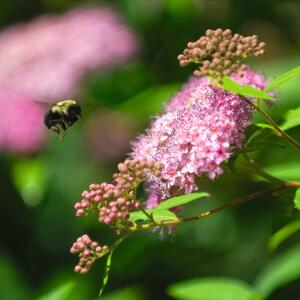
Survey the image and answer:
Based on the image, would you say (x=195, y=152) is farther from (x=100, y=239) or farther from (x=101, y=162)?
(x=101, y=162)

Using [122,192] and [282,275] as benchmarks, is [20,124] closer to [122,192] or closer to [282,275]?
[282,275]

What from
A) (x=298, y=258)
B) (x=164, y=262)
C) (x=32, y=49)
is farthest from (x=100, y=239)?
(x=298, y=258)

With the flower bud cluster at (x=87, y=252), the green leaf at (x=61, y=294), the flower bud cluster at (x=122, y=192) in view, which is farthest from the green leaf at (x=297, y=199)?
the green leaf at (x=61, y=294)

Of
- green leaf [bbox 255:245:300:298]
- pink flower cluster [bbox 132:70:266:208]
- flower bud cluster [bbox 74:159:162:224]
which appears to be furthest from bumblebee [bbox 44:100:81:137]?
green leaf [bbox 255:245:300:298]

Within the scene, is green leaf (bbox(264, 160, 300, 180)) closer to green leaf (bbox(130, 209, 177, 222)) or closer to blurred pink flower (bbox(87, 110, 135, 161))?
green leaf (bbox(130, 209, 177, 222))

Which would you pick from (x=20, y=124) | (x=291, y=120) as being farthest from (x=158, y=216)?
(x=20, y=124)

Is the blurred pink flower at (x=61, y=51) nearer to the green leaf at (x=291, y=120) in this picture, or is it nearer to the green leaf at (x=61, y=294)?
the green leaf at (x=61, y=294)
